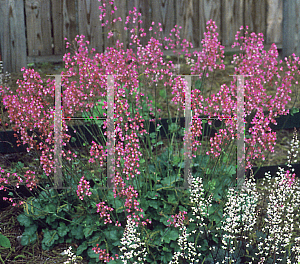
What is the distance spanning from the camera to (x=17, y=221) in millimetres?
3158

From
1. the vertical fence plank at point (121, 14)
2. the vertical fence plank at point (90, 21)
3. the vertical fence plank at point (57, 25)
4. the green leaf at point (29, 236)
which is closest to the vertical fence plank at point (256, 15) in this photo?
the vertical fence plank at point (121, 14)

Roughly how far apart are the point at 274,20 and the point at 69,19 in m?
2.76

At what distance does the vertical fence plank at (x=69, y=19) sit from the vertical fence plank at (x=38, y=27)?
0.19m

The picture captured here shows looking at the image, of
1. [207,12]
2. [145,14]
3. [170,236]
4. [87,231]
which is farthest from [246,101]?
[207,12]

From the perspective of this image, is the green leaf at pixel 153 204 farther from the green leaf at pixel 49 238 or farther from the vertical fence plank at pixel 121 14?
the vertical fence plank at pixel 121 14

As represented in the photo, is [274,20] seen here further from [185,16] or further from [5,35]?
[5,35]

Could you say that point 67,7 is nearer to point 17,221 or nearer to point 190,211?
point 17,221

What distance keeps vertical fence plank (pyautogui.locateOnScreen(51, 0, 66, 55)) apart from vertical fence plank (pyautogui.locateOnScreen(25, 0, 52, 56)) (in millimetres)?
60

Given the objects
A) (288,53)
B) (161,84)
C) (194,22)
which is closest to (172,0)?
(194,22)

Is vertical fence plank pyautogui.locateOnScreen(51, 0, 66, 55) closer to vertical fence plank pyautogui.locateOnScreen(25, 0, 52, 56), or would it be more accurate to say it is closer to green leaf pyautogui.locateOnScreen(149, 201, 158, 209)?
vertical fence plank pyautogui.locateOnScreen(25, 0, 52, 56)

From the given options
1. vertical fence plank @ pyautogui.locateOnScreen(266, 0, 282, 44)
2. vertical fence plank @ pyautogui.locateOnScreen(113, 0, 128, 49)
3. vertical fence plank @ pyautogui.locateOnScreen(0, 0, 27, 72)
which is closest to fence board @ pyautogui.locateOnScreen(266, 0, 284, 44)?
vertical fence plank @ pyautogui.locateOnScreen(266, 0, 282, 44)

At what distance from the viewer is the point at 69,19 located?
468 cm

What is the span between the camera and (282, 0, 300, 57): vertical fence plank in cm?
500

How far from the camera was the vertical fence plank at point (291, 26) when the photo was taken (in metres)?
5.00
